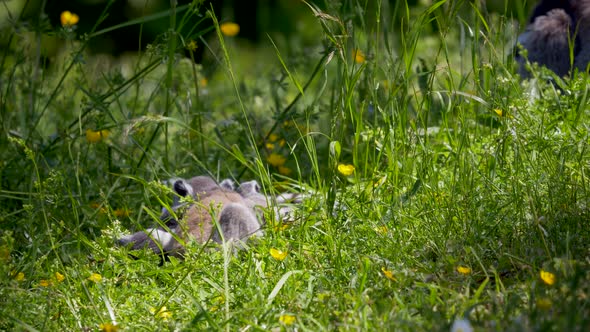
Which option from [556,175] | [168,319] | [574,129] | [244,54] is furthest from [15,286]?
[244,54]

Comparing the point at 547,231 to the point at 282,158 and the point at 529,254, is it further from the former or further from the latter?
the point at 282,158

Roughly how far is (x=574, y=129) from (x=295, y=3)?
6.78 meters

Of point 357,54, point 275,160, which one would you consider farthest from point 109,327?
point 357,54

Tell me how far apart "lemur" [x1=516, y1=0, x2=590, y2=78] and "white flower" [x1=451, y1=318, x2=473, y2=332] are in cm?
329

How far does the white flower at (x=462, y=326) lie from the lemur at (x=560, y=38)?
329 cm

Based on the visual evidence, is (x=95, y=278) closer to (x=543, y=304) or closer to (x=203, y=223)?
(x=203, y=223)

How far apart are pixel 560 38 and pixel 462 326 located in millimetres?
3497

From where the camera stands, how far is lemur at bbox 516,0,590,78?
4934mm

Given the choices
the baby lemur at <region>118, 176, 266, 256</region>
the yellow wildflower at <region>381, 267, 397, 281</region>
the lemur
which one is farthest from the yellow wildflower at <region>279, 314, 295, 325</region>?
the lemur

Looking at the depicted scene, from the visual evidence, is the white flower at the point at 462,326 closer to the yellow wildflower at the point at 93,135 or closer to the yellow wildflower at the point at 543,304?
the yellow wildflower at the point at 543,304

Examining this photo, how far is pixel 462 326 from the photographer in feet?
6.61

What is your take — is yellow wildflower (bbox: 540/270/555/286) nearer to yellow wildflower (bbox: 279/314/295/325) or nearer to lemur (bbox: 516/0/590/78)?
yellow wildflower (bbox: 279/314/295/325)

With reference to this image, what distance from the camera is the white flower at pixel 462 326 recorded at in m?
2.00

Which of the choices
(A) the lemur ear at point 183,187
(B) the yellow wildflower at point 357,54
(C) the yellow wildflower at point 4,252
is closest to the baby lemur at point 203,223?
(A) the lemur ear at point 183,187
